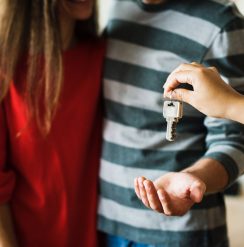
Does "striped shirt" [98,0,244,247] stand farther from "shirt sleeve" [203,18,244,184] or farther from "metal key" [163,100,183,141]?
"metal key" [163,100,183,141]

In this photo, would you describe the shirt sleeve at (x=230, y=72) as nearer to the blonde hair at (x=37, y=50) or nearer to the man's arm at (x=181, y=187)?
the man's arm at (x=181, y=187)

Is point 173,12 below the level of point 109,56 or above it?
above

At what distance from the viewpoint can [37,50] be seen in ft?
2.55

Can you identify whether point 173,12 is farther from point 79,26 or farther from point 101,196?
point 101,196

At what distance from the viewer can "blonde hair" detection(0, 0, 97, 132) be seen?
2.52 ft

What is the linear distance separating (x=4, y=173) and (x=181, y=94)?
43 centimetres

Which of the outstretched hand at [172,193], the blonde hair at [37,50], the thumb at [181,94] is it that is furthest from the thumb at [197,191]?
the blonde hair at [37,50]

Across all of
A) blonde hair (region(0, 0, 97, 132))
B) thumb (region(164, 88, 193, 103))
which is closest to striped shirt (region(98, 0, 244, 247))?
blonde hair (region(0, 0, 97, 132))

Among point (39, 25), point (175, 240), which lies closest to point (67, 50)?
point (39, 25)

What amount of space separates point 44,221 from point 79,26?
1.26 ft

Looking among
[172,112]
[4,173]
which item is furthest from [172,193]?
[4,173]

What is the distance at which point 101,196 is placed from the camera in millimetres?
842

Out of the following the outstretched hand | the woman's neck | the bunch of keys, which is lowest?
the outstretched hand

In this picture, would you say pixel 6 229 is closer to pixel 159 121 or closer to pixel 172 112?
pixel 159 121
